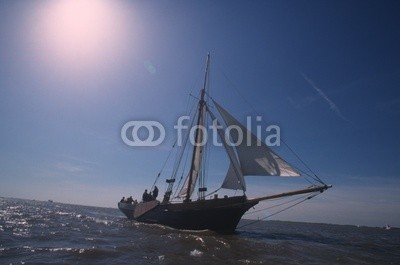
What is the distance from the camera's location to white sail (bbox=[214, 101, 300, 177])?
72.6ft

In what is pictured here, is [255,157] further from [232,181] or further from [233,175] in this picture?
[232,181]

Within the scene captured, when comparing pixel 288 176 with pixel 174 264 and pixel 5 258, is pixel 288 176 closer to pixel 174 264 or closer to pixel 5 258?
pixel 174 264

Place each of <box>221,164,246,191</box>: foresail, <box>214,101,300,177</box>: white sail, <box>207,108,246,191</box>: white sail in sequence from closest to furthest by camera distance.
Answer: <box>214,101,300,177</box>: white sail
<box>207,108,246,191</box>: white sail
<box>221,164,246,191</box>: foresail

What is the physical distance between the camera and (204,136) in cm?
3056

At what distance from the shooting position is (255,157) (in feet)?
77.8

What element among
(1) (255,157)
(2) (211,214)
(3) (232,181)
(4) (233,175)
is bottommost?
(2) (211,214)

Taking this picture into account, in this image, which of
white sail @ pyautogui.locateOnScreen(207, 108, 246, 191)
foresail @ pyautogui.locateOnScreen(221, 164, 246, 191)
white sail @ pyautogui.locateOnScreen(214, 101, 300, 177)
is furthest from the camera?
foresail @ pyautogui.locateOnScreen(221, 164, 246, 191)

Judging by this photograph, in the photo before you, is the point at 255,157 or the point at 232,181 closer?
the point at 255,157

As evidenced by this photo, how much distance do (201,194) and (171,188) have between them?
6.68m

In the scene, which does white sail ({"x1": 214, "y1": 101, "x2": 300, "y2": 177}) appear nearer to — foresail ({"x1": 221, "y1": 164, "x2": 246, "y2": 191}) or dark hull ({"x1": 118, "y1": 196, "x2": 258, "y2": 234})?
foresail ({"x1": 221, "y1": 164, "x2": 246, "y2": 191})

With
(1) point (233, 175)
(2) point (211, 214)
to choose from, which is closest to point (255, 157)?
(1) point (233, 175)

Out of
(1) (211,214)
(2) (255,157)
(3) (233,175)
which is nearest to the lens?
(2) (255,157)

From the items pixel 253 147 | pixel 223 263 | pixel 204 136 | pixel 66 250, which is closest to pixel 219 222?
pixel 253 147

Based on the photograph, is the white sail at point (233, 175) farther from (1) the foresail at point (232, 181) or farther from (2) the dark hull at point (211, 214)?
(2) the dark hull at point (211, 214)
